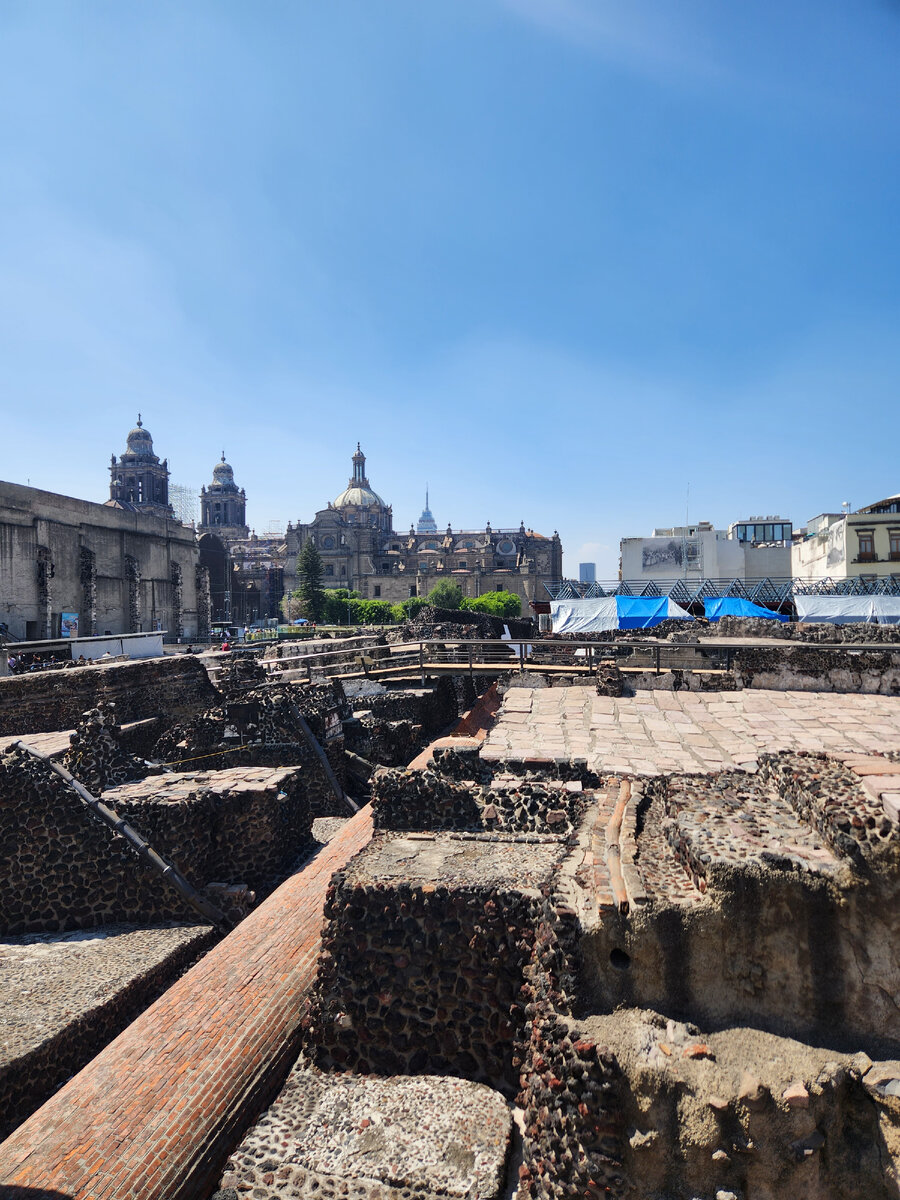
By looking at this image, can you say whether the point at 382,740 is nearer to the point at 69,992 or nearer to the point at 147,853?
the point at 147,853

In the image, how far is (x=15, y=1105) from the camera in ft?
14.7

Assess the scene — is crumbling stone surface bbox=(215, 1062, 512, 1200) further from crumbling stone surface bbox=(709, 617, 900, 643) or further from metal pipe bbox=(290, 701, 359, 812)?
crumbling stone surface bbox=(709, 617, 900, 643)

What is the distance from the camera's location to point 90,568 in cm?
3089

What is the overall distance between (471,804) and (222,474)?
3071 inches

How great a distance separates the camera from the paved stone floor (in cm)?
641

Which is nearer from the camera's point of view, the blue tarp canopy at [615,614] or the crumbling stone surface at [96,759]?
the crumbling stone surface at [96,759]

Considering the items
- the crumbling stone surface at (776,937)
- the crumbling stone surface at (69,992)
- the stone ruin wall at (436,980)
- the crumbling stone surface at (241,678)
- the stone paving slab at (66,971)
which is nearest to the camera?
the crumbling stone surface at (776,937)

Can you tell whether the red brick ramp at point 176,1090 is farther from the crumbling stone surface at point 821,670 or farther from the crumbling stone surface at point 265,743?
the crumbling stone surface at point 821,670

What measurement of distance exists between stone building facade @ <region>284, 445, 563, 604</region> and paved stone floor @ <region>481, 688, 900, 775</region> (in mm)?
58995

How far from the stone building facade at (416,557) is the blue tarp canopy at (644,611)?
4443cm

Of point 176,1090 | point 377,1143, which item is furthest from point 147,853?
point 377,1143

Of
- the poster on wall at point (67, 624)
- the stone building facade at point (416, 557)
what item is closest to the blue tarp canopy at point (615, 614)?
the poster on wall at point (67, 624)

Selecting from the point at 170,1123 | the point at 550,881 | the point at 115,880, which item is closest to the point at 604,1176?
the point at 550,881

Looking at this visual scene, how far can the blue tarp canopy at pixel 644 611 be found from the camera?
22.1m
